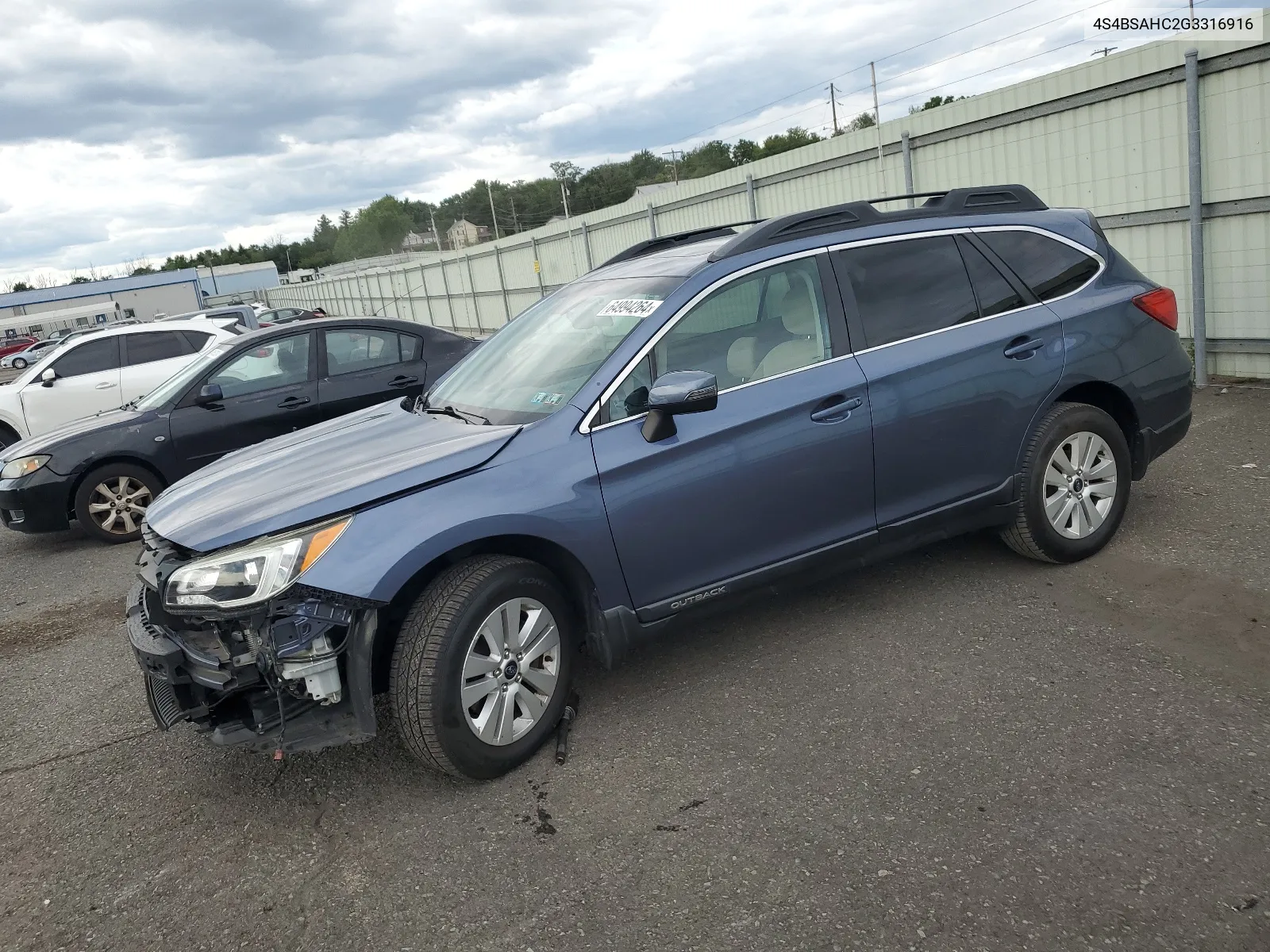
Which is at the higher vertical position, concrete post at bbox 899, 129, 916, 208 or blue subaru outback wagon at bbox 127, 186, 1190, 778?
concrete post at bbox 899, 129, 916, 208

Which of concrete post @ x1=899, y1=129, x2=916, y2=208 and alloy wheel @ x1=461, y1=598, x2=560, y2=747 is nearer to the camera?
alloy wheel @ x1=461, y1=598, x2=560, y2=747

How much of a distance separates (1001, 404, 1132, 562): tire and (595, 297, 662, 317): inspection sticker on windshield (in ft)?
6.30

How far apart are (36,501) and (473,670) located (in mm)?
5813

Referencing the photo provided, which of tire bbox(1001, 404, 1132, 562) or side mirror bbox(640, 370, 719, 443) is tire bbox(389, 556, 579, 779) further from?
tire bbox(1001, 404, 1132, 562)

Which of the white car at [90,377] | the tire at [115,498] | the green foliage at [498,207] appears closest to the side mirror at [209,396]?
the tire at [115,498]

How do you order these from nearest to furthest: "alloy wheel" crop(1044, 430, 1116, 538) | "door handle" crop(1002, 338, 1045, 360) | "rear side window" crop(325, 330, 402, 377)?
"door handle" crop(1002, 338, 1045, 360)
"alloy wheel" crop(1044, 430, 1116, 538)
"rear side window" crop(325, 330, 402, 377)

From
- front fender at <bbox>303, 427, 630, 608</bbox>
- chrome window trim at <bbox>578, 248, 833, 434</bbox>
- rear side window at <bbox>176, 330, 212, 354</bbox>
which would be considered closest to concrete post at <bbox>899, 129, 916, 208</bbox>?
chrome window trim at <bbox>578, 248, 833, 434</bbox>

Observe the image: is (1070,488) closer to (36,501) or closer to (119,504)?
(119,504)

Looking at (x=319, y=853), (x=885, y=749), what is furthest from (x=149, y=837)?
(x=885, y=749)

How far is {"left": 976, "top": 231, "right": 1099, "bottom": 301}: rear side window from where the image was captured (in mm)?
4613

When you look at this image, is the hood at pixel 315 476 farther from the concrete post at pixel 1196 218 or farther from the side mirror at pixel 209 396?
the concrete post at pixel 1196 218

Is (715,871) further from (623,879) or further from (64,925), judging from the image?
(64,925)

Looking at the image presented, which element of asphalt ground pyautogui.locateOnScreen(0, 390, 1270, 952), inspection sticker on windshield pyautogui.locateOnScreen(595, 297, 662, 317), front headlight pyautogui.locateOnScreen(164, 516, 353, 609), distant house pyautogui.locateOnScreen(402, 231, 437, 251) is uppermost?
distant house pyautogui.locateOnScreen(402, 231, 437, 251)

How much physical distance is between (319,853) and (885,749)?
1.94m
